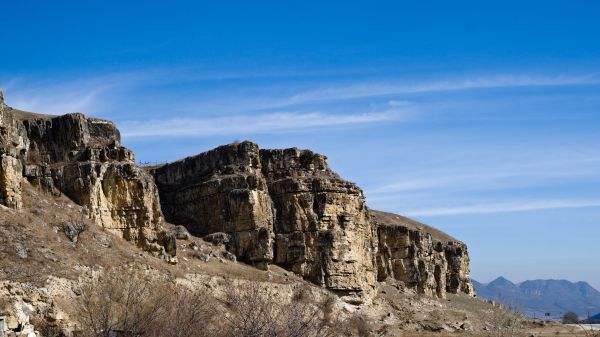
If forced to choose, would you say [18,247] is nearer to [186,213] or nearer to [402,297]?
[186,213]

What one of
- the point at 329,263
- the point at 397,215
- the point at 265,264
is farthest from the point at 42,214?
the point at 397,215

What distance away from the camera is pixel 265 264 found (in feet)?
281

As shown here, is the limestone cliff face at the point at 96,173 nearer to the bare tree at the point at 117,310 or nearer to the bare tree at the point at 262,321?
the bare tree at the point at 262,321

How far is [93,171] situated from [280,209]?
1151 inches

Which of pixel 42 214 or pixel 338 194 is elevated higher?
pixel 338 194

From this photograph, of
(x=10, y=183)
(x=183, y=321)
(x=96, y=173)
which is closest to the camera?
(x=183, y=321)

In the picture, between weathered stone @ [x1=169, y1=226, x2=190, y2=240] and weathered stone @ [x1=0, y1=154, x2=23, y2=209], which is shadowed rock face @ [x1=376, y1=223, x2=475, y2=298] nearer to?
weathered stone @ [x1=169, y1=226, x2=190, y2=240]

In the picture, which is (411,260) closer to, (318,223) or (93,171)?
(318,223)

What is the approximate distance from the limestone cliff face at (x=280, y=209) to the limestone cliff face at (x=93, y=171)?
16959 millimetres

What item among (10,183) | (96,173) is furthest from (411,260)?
(10,183)

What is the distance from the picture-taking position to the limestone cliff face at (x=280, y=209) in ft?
291

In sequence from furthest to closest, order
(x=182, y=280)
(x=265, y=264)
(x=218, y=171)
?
(x=218, y=171)
(x=265, y=264)
(x=182, y=280)

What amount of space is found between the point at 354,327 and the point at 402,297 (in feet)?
98.9

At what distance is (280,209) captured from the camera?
9306cm
